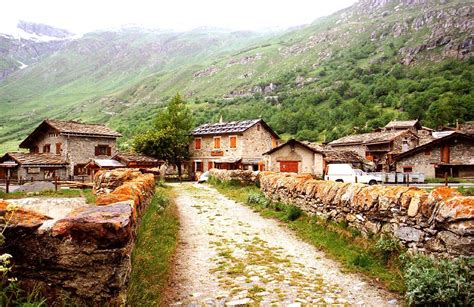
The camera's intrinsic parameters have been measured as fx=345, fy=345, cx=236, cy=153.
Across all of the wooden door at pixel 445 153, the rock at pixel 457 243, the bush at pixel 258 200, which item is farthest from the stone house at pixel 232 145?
the rock at pixel 457 243

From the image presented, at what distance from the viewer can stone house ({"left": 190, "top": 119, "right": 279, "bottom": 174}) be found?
46.3m

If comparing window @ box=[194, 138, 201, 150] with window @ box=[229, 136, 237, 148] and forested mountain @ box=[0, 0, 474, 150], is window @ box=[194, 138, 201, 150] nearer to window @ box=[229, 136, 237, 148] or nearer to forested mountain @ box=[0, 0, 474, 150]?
window @ box=[229, 136, 237, 148]

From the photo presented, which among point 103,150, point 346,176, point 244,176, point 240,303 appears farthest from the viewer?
point 103,150

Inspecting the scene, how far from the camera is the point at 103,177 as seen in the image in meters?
13.9

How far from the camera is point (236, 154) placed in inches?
1842

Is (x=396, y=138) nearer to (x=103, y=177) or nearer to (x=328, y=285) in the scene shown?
(x=103, y=177)

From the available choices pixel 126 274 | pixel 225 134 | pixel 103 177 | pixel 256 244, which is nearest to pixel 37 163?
pixel 225 134

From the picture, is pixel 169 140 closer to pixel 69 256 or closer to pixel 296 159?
pixel 296 159

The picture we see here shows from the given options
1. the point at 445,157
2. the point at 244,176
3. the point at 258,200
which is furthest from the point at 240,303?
the point at 445,157

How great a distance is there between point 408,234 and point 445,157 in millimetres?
36319

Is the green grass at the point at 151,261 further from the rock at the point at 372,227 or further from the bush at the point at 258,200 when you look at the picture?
the bush at the point at 258,200

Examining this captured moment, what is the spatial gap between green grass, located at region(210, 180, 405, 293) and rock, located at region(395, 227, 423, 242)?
354mm

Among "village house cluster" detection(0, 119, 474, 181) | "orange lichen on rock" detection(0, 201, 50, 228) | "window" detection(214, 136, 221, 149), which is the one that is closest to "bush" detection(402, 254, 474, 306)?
"orange lichen on rock" detection(0, 201, 50, 228)

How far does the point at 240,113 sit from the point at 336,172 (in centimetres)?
8927
